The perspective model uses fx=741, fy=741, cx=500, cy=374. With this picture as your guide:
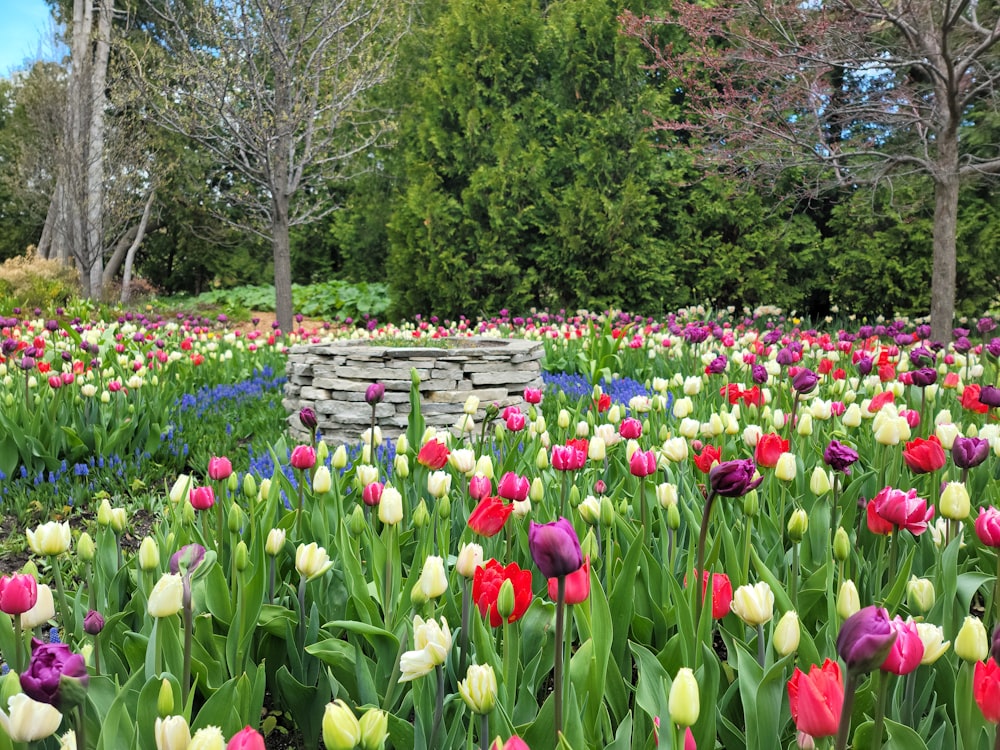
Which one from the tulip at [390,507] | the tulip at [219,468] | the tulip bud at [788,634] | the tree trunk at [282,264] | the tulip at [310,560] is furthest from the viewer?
the tree trunk at [282,264]

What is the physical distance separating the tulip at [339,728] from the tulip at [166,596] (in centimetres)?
39

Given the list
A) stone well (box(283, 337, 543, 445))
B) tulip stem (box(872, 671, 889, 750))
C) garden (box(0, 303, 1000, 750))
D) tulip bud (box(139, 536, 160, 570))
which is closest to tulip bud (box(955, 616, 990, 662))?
garden (box(0, 303, 1000, 750))

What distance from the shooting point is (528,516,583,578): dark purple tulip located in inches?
36.3

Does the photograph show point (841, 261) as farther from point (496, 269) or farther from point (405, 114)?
point (405, 114)

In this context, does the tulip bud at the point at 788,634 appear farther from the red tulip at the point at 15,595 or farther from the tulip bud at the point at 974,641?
the red tulip at the point at 15,595

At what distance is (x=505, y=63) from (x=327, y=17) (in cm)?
280

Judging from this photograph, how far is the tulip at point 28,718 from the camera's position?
85 centimetres

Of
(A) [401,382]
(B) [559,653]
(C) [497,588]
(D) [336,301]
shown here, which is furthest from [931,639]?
(D) [336,301]

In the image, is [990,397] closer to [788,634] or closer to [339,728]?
[788,634]

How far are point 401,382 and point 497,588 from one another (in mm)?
3305

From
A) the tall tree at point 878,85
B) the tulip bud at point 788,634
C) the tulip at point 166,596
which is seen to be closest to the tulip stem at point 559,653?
the tulip bud at point 788,634

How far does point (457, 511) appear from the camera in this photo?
2.03 metres

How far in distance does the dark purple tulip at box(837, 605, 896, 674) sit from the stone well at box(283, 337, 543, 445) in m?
3.59

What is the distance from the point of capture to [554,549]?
0.92 metres
